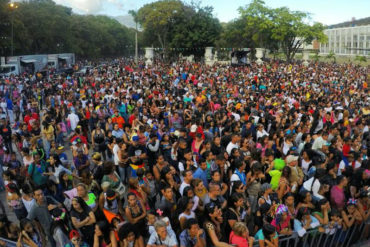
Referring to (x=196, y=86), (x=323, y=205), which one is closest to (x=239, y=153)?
(x=323, y=205)

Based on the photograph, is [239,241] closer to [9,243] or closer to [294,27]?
[9,243]

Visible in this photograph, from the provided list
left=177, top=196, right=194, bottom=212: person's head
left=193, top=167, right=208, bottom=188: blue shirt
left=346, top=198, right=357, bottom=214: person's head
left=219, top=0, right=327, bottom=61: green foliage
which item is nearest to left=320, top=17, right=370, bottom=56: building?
left=219, top=0, right=327, bottom=61: green foliage

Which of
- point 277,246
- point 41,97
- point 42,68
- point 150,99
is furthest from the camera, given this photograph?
point 42,68

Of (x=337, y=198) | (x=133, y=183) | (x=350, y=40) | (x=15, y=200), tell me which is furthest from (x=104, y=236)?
(x=350, y=40)

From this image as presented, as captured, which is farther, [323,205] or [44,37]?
[44,37]

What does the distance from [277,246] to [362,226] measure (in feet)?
6.46

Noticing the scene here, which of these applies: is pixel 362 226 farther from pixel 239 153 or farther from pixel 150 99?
pixel 150 99

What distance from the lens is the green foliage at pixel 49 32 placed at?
Result: 37.1 meters

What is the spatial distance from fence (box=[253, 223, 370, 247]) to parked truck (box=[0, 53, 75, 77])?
25.9 metres

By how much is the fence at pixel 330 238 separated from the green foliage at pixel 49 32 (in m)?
39.4

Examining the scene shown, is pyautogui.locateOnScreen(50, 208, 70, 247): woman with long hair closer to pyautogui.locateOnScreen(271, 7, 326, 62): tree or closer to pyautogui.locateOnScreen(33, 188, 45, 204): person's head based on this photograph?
pyautogui.locateOnScreen(33, 188, 45, 204): person's head

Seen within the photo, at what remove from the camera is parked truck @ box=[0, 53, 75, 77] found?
27.2 meters

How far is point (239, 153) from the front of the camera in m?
5.90

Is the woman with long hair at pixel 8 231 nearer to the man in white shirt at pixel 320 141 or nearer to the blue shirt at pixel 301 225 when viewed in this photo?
the blue shirt at pixel 301 225
